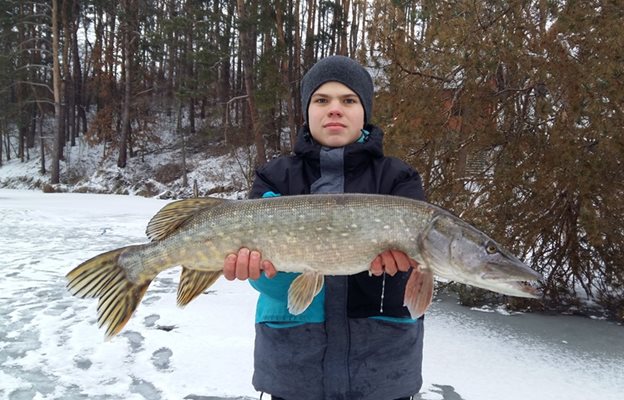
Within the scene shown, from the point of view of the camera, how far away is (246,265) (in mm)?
1824

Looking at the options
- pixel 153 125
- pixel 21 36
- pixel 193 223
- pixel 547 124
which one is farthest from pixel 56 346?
pixel 21 36

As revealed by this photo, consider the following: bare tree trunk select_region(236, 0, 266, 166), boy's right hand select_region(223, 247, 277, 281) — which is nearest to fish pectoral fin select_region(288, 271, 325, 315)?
boy's right hand select_region(223, 247, 277, 281)

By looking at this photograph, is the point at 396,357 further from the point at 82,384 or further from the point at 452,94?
the point at 452,94

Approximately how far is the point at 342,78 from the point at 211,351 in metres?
2.28

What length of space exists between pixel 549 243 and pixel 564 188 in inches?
29.1

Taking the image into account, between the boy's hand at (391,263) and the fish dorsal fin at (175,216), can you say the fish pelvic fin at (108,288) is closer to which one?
the fish dorsal fin at (175,216)

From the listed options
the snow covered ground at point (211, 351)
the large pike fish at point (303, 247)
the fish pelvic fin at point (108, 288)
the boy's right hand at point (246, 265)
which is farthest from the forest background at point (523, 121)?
the fish pelvic fin at point (108, 288)

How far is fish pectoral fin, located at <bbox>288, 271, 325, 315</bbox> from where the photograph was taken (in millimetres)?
1671

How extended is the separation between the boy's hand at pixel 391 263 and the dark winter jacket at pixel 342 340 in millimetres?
45

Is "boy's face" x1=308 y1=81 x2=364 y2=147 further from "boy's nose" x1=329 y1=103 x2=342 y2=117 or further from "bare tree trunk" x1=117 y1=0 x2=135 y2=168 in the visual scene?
"bare tree trunk" x1=117 y1=0 x2=135 y2=168

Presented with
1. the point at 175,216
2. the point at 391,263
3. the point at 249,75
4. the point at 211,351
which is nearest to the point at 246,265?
the point at 175,216

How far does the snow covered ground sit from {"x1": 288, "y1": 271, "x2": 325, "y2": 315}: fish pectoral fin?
1.35 metres

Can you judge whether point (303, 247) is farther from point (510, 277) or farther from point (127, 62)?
point (127, 62)

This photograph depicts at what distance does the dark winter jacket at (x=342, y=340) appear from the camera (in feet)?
5.54
